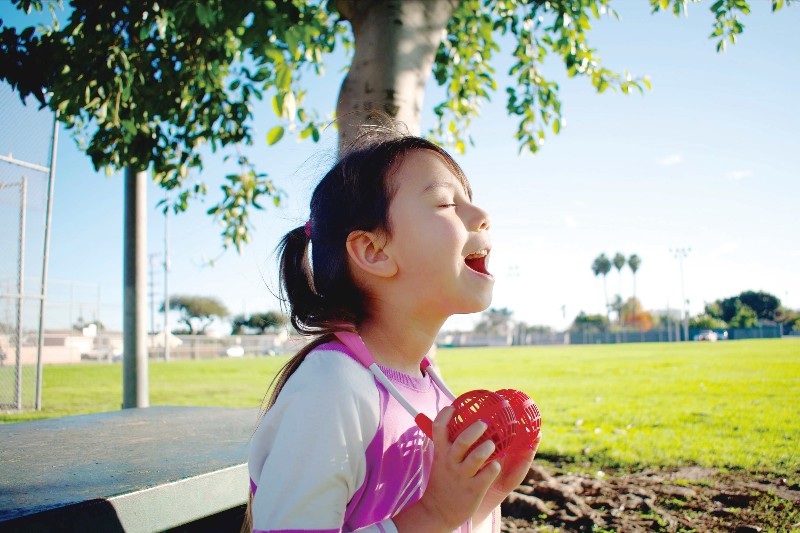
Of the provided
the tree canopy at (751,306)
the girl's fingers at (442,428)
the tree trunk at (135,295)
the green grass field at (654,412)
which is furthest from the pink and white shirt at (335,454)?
the tree canopy at (751,306)

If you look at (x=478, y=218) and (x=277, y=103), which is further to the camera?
(x=277, y=103)

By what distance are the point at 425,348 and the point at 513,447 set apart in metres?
0.39

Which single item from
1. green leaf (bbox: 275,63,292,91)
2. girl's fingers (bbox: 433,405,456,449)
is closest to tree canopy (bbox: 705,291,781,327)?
green leaf (bbox: 275,63,292,91)

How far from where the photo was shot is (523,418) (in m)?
1.14

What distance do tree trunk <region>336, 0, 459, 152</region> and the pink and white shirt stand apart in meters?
2.19

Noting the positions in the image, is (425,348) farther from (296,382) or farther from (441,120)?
(441,120)

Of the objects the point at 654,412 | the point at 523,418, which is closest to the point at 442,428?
the point at 523,418

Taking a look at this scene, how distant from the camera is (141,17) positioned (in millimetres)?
3508

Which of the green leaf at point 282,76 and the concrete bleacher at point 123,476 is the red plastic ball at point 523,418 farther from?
the green leaf at point 282,76

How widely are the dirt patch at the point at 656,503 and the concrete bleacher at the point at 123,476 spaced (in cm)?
156

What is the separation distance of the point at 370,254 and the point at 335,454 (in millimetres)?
505

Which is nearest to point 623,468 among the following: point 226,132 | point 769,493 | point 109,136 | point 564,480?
point 564,480

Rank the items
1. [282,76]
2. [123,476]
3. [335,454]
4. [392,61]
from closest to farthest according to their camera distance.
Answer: [335,454]
[123,476]
[282,76]
[392,61]

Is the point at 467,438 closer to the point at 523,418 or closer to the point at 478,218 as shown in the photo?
the point at 523,418
